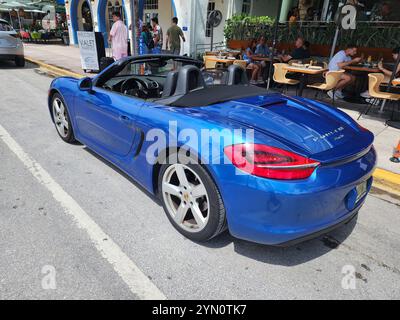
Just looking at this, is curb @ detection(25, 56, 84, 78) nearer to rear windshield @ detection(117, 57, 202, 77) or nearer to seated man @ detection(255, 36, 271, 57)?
seated man @ detection(255, 36, 271, 57)

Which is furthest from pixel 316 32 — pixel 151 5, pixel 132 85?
pixel 151 5

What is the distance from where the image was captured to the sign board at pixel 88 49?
9852 millimetres

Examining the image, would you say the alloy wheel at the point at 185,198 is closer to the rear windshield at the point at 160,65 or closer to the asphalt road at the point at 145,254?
the asphalt road at the point at 145,254

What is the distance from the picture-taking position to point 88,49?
9.98m

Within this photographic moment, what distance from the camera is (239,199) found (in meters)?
1.94

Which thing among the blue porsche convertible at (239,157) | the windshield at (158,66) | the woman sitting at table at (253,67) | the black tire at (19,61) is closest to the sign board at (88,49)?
the black tire at (19,61)

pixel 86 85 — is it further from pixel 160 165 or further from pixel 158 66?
pixel 160 165

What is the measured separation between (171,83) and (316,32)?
8644 mm

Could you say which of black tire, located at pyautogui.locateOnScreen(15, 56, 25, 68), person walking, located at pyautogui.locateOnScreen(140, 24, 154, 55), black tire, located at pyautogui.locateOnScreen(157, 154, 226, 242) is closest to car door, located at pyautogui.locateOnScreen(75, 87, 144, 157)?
black tire, located at pyautogui.locateOnScreen(157, 154, 226, 242)

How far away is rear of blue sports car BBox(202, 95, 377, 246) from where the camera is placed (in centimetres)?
186

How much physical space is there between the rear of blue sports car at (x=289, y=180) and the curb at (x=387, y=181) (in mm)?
1560
